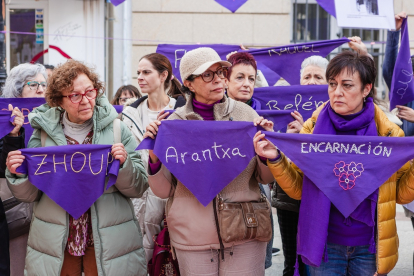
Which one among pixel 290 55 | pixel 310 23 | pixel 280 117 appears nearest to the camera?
pixel 280 117

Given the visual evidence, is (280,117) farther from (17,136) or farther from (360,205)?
(17,136)

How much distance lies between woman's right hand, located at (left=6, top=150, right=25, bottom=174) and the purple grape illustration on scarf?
2032 mm

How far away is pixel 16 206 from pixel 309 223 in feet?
7.50

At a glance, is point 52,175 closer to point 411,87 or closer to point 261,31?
point 411,87

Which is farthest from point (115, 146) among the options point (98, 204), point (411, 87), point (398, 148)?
point (411, 87)

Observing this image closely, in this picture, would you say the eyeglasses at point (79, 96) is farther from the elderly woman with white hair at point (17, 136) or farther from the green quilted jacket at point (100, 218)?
the elderly woman with white hair at point (17, 136)

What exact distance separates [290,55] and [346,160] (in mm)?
2609

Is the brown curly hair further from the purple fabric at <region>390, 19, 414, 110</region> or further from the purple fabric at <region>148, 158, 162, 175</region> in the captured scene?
the purple fabric at <region>390, 19, 414, 110</region>

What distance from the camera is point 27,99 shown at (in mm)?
4469

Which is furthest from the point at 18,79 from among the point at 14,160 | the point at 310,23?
the point at 310,23

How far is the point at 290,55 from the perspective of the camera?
18.9 ft

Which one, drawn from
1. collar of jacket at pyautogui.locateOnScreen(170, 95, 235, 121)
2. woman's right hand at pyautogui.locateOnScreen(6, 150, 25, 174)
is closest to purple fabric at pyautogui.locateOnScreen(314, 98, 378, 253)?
collar of jacket at pyautogui.locateOnScreen(170, 95, 235, 121)

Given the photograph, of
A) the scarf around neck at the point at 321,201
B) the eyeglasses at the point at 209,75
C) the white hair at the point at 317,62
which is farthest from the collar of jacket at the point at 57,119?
the white hair at the point at 317,62

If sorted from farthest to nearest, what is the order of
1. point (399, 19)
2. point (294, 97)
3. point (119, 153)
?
point (294, 97) < point (399, 19) < point (119, 153)
